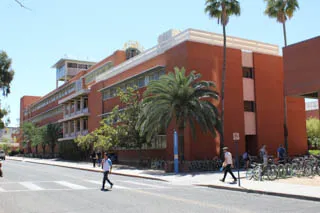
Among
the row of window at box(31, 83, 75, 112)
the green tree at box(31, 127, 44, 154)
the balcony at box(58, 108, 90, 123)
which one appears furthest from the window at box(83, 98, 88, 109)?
the green tree at box(31, 127, 44, 154)

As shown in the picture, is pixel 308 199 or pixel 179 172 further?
pixel 179 172

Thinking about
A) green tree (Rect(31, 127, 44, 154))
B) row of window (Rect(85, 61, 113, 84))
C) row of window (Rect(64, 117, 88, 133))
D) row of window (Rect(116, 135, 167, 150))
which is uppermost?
row of window (Rect(85, 61, 113, 84))

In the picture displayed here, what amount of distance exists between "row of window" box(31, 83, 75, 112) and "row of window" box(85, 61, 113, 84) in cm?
639

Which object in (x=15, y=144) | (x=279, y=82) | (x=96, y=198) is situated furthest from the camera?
(x=15, y=144)

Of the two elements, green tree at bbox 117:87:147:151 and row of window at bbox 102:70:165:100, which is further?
row of window at bbox 102:70:165:100

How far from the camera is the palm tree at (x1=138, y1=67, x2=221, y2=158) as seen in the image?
88.7 ft

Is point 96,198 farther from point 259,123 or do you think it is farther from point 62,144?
point 62,144

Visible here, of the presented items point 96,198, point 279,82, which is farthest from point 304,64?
point 96,198

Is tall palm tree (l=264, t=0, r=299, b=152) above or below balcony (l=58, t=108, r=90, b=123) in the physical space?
above

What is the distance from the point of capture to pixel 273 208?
11.1 metres

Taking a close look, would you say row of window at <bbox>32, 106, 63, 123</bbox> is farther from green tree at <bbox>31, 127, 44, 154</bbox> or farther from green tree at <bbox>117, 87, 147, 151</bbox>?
green tree at <bbox>117, 87, 147, 151</bbox>

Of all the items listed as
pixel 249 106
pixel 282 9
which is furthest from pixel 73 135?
pixel 282 9

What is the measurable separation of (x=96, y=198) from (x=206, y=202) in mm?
4002

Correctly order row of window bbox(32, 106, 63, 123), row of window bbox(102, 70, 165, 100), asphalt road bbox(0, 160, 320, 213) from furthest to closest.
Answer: row of window bbox(32, 106, 63, 123) → row of window bbox(102, 70, 165, 100) → asphalt road bbox(0, 160, 320, 213)
